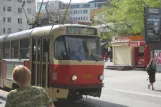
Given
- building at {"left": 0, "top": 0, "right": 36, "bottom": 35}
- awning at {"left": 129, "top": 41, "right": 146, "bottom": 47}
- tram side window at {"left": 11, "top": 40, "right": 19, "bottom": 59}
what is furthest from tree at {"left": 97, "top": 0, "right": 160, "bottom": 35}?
building at {"left": 0, "top": 0, "right": 36, "bottom": 35}

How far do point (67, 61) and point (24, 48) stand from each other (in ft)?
9.28

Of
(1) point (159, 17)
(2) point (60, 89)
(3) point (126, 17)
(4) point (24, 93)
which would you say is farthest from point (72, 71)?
(3) point (126, 17)

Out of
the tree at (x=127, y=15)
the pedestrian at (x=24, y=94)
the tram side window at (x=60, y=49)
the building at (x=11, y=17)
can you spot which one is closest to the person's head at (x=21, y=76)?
the pedestrian at (x=24, y=94)

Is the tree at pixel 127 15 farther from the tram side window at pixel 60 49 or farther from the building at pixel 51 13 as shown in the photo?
the tram side window at pixel 60 49

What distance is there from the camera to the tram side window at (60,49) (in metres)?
11.4

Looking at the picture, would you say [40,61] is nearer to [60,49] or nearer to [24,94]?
[60,49]

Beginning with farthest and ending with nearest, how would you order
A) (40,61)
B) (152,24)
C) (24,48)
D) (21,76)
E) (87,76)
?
(152,24)
(24,48)
(40,61)
(87,76)
(21,76)

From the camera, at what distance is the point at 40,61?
1206 centimetres

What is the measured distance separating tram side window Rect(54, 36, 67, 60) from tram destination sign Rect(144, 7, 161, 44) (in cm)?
1831

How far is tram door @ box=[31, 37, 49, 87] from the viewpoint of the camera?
462 inches

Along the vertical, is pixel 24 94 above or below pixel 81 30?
below

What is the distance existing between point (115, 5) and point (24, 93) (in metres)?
42.7

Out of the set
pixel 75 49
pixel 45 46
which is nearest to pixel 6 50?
pixel 45 46

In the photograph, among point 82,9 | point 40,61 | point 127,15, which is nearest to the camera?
point 40,61
